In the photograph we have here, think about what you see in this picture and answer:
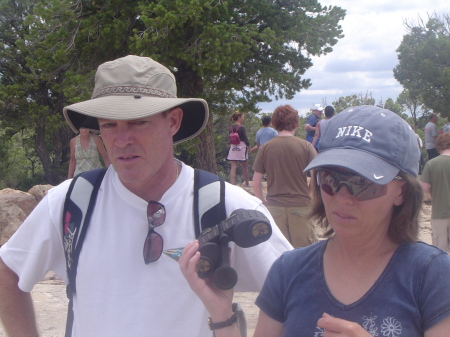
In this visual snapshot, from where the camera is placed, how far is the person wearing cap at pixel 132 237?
5.93 ft

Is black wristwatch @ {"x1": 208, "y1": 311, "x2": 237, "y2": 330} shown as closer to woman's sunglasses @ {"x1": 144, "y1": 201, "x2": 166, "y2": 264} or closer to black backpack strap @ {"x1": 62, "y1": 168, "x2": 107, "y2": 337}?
woman's sunglasses @ {"x1": 144, "y1": 201, "x2": 166, "y2": 264}

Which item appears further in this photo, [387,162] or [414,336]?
[387,162]

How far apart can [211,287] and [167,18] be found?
38.8 feet

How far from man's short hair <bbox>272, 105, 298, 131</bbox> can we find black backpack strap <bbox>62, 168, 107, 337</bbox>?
3.81 metres

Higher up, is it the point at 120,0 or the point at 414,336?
the point at 120,0

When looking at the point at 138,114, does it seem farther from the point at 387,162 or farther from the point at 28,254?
the point at 387,162

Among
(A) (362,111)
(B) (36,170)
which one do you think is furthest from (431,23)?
(A) (362,111)

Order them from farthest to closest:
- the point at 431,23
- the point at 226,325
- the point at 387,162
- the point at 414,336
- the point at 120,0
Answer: the point at 431,23 < the point at 120,0 < the point at 226,325 < the point at 387,162 < the point at 414,336

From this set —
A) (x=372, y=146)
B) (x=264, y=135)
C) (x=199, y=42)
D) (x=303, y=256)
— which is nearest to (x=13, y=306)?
(x=303, y=256)

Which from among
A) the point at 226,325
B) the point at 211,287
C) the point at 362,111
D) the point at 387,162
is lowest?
the point at 226,325

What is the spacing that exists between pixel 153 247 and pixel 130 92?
566 mm

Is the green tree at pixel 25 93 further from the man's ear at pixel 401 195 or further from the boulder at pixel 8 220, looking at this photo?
the man's ear at pixel 401 195

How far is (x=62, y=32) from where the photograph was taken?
48.9 feet

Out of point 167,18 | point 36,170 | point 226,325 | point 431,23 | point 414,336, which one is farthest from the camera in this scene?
point 431,23
